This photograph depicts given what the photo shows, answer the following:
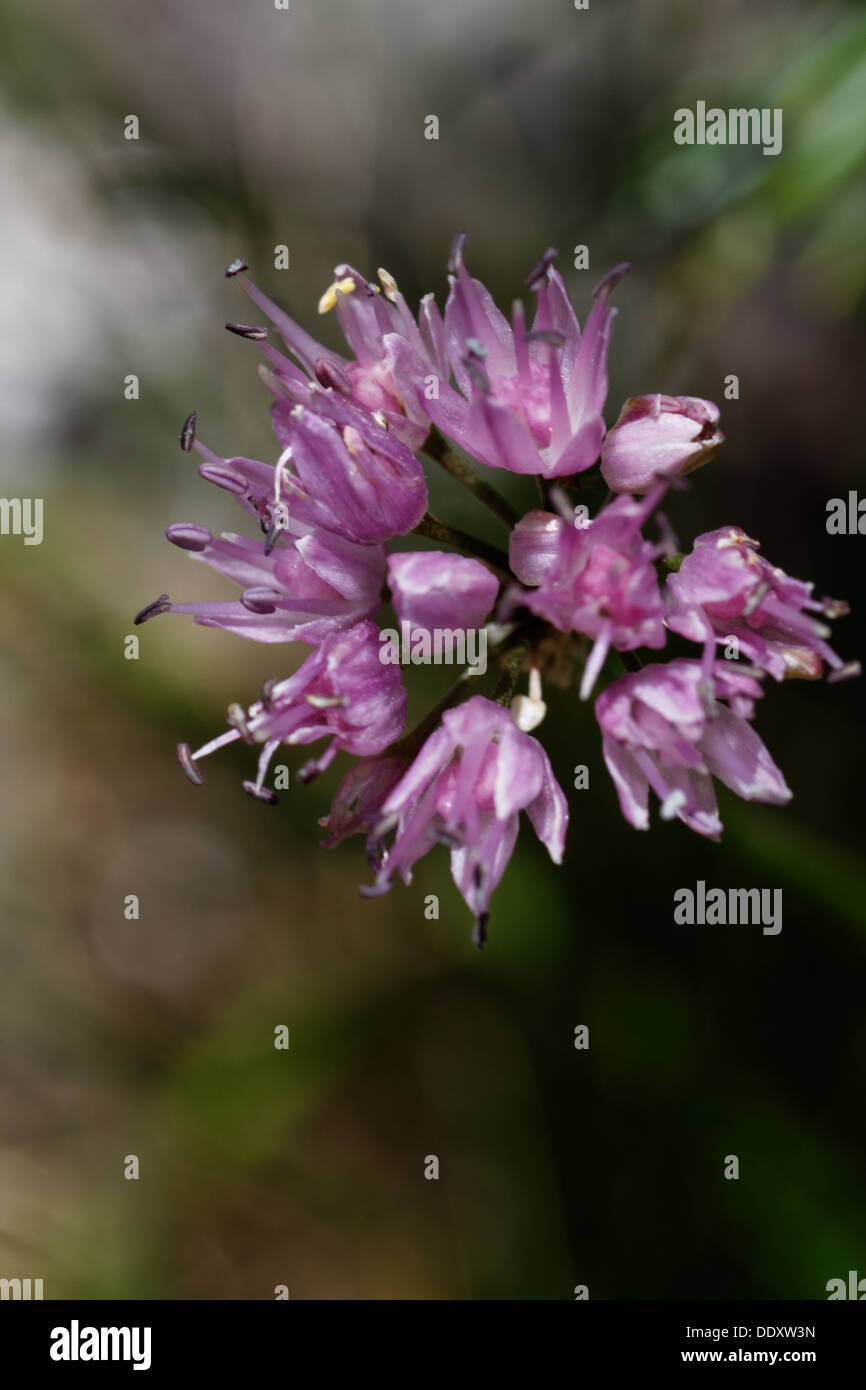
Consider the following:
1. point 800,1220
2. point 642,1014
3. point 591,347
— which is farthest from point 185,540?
point 800,1220

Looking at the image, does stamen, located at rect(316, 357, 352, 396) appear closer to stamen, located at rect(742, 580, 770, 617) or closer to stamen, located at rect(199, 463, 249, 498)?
stamen, located at rect(199, 463, 249, 498)

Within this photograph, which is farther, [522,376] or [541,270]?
[522,376]

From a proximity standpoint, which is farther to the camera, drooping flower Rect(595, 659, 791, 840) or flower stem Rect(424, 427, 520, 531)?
flower stem Rect(424, 427, 520, 531)

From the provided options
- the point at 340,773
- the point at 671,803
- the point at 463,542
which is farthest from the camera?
the point at 340,773

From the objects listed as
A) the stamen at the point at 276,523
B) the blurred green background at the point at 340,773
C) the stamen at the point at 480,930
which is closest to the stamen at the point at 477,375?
the stamen at the point at 276,523

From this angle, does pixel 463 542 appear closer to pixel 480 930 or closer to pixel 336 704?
pixel 336 704

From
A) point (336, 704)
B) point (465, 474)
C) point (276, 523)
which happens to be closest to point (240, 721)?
point (336, 704)

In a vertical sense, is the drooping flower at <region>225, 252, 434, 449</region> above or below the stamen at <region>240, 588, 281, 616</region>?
above

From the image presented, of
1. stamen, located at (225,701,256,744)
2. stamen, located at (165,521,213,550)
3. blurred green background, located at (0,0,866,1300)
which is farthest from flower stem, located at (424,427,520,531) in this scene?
blurred green background, located at (0,0,866,1300)
